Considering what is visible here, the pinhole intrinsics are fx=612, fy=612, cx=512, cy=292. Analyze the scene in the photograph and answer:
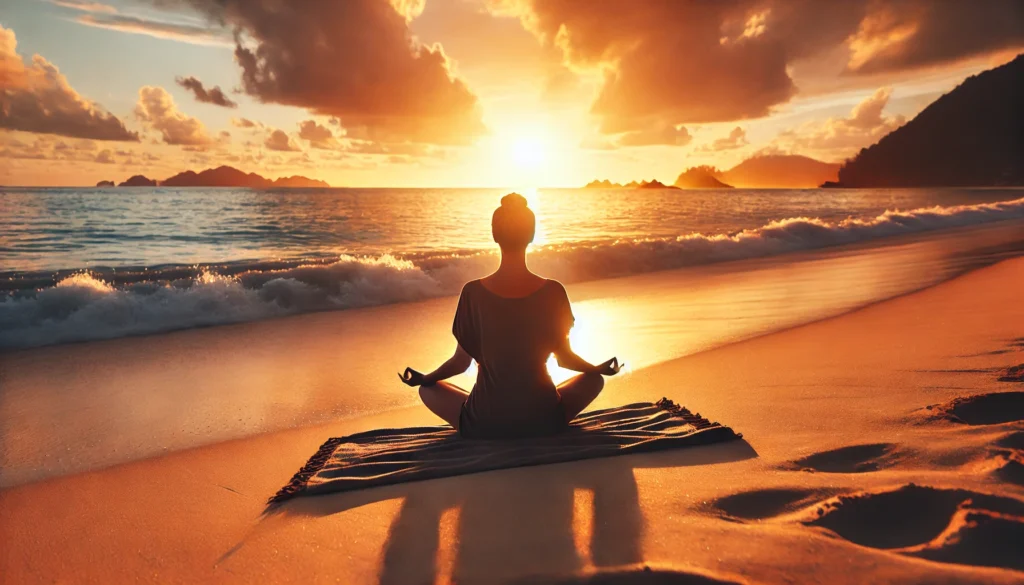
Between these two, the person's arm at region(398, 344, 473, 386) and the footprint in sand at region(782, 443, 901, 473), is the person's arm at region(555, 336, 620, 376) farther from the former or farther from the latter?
the footprint in sand at region(782, 443, 901, 473)

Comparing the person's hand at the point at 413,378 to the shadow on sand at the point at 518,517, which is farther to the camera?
the person's hand at the point at 413,378

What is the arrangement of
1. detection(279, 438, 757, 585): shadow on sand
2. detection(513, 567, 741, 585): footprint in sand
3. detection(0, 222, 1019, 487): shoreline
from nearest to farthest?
detection(513, 567, 741, 585): footprint in sand → detection(279, 438, 757, 585): shadow on sand → detection(0, 222, 1019, 487): shoreline

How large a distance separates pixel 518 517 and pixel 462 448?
938 millimetres

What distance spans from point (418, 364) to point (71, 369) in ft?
13.2

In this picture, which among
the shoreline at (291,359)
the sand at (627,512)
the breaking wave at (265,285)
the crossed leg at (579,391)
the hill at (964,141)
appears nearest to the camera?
the sand at (627,512)

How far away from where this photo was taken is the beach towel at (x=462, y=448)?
3699 mm

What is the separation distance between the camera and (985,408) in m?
4.11

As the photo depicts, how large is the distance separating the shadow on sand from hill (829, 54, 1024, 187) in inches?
5469

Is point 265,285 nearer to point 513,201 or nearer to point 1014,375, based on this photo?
point 513,201

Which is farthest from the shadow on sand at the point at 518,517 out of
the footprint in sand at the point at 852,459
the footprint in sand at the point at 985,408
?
the footprint in sand at the point at 985,408

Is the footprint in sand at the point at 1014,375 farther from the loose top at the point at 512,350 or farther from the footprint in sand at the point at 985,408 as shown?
the loose top at the point at 512,350

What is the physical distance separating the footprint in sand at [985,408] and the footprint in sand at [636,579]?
104 inches

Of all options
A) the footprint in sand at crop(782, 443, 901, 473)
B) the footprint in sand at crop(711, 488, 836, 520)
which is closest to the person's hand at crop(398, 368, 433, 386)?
the footprint in sand at crop(711, 488, 836, 520)

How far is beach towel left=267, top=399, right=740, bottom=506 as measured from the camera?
3699 millimetres
